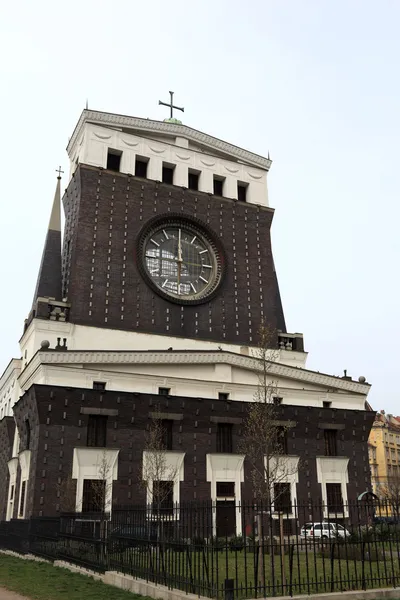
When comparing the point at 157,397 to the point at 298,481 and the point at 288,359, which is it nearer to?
the point at 298,481

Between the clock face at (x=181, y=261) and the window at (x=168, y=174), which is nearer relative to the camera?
the clock face at (x=181, y=261)

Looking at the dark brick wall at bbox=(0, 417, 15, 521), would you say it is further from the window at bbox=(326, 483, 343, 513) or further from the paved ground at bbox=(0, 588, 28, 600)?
the paved ground at bbox=(0, 588, 28, 600)

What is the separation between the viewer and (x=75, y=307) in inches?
1918

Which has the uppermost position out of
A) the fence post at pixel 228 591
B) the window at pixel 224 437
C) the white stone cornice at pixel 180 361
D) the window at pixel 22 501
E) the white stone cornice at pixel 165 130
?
the white stone cornice at pixel 165 130

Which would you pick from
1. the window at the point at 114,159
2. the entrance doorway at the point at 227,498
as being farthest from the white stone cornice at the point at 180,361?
the window at the point at 114,159

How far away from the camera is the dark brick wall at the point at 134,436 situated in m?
38.8

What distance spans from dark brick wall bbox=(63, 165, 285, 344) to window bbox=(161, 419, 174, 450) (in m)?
9.91

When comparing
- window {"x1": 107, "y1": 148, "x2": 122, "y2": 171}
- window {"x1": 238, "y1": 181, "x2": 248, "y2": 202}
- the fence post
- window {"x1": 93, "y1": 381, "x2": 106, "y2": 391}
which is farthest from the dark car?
window {"x1": 238, "y1": 181, "x2": 248, "y2": 202}

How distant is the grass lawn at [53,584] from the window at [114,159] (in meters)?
39.3

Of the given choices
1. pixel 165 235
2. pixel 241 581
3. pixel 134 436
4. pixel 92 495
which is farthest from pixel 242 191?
pixel 241 581

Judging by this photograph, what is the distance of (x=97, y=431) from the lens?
135 feet

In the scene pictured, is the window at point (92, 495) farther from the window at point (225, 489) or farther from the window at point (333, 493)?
the window at point (333, 493)

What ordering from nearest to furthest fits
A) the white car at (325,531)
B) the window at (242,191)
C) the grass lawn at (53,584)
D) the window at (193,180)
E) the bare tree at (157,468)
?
the grass lawn at (53,584) < the white car at (325,531) < the bare tree at (157,468) < the window at (193,180) < the window at (242,191)

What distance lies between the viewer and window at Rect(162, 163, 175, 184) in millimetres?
58781
